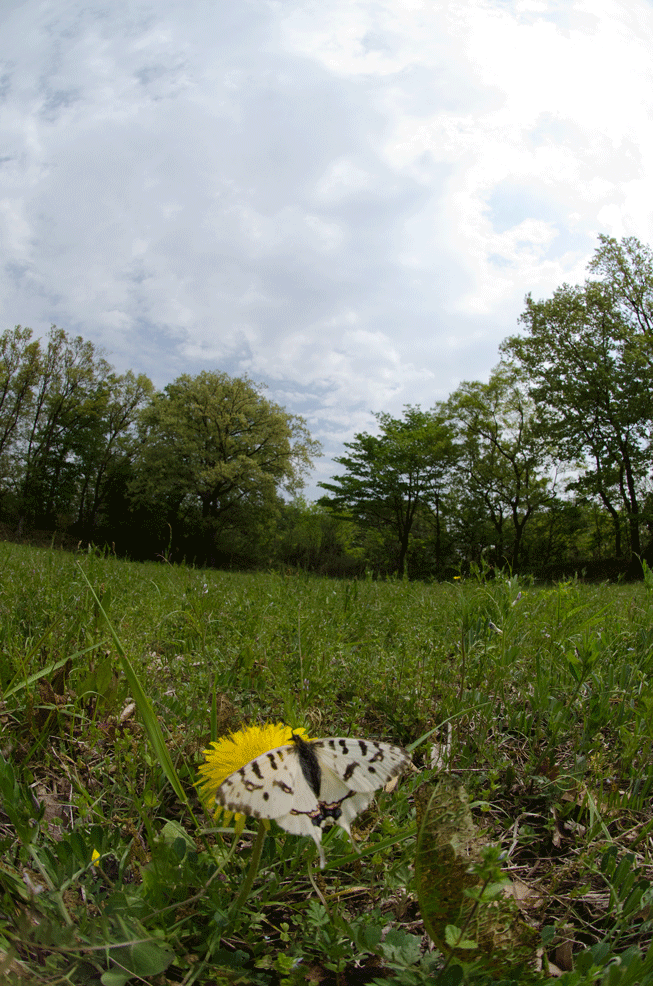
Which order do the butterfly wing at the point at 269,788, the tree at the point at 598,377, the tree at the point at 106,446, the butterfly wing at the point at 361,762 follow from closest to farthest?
the butterfly wing at the point at 269,788 < the butterfly wing at the point at 361,762 < the tree at the point at 598,377 < the tree at the point at 106,446

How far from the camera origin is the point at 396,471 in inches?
1204

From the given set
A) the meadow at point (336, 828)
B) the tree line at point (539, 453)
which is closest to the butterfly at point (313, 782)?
the meadow at point (336, 828)

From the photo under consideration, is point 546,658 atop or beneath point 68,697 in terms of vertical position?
atop

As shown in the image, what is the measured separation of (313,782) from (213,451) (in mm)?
32886

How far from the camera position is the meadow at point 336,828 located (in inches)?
38.0

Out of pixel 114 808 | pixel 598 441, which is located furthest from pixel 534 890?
pixel 598 441

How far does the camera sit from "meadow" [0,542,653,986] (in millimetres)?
965

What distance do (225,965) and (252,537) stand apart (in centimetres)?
3583

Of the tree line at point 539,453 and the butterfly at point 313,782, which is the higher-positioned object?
the tree line at point 539,453

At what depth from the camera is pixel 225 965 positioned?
981 mm

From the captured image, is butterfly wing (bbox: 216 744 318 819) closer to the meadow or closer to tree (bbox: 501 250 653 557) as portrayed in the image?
the meadow

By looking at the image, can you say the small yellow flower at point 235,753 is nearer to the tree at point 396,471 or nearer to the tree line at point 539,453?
the tree line at point 539,453

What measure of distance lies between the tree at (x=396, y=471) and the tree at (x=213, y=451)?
176 inches

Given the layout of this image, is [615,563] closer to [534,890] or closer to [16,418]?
[534,890]
